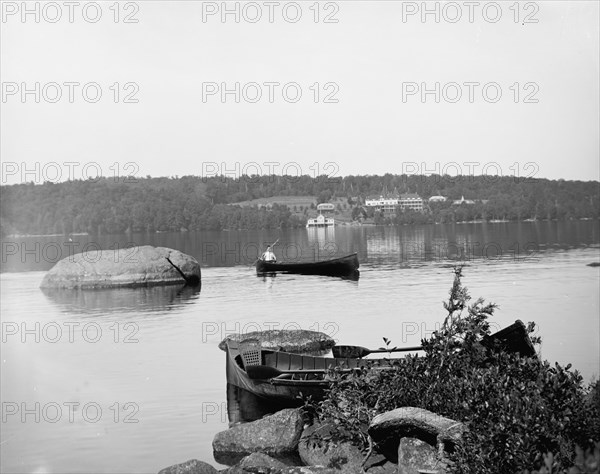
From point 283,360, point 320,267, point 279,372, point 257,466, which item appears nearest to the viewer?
point 257,466

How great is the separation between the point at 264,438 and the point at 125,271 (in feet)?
129

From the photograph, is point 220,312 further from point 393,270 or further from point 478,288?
point 393,270

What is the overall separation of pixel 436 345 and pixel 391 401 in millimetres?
1306

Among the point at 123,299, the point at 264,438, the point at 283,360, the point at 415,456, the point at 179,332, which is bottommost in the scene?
the point at 179,332

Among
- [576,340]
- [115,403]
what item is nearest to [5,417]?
[115,403]

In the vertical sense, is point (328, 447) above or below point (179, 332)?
above

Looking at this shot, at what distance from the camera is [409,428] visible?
1380 cm

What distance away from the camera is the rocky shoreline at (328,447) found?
43.3 ft

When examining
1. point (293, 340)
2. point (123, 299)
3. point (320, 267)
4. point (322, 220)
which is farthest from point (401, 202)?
point (293, 340)

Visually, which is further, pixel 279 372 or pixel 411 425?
pixel 279 372

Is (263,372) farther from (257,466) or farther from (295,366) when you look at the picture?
(257,466)

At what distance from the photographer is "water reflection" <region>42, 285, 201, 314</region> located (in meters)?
44.8

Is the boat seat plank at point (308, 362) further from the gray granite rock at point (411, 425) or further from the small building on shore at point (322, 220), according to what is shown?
the small building on shore at point (322, 220)

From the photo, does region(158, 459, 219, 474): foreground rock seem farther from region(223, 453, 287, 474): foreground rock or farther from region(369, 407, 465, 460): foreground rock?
region(369, 407, 465, 460): foreground rock
